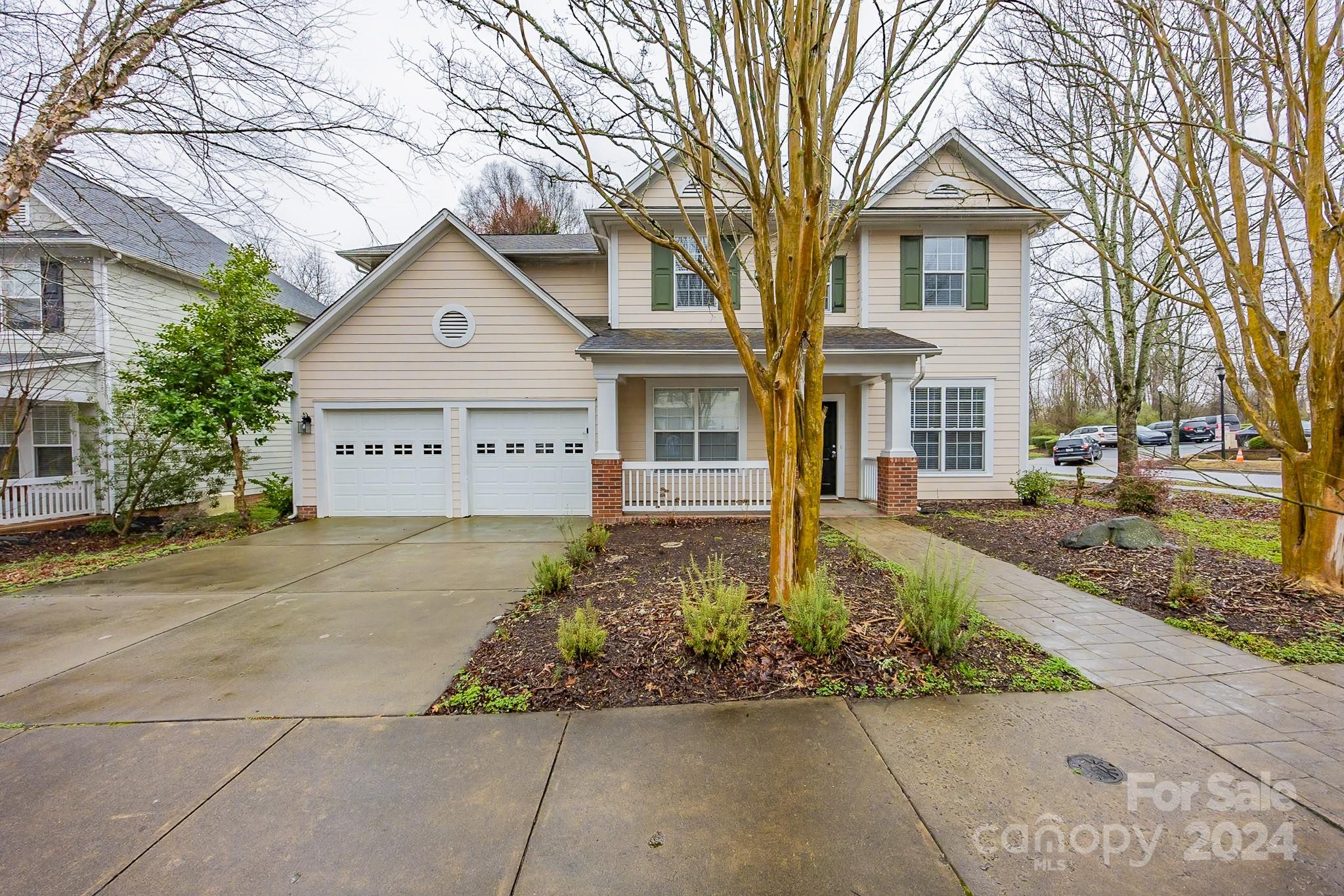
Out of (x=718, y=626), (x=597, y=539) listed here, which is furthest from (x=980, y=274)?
(x=718, y=626)

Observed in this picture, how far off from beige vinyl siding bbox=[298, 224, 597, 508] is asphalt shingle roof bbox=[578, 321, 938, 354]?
2.94 feet

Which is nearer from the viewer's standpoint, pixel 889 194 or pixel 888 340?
pixel 888 340

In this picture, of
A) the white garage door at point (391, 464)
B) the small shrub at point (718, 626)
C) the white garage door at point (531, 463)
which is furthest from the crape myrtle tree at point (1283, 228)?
the white garage door at point (391, 464)

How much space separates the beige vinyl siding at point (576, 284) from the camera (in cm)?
1166

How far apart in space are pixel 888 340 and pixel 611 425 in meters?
5.05

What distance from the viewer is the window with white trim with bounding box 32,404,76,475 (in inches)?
402

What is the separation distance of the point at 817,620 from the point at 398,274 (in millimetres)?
A: 9714

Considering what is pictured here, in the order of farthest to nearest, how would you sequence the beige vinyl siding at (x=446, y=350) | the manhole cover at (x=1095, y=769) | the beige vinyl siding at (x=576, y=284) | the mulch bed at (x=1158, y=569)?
the beige vinyl siding at (x=576, y=284), the beige vinyl siding at (x=446, y=350), the mulch bed at (x=1158, y=569), the manhole cover at (x=1095, y=769)

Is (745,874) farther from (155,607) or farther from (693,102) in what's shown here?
(155,607)

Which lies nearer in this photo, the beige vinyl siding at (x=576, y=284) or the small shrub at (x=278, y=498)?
the small shrub at (x=278, y=498)

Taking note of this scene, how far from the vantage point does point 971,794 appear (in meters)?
2.19

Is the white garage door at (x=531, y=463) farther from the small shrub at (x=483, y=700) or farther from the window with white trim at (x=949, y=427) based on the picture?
the small shrub at (x=483, y=700)

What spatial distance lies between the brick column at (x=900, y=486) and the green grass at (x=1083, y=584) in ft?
12.0

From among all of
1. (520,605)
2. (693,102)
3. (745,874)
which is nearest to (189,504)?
(520,605)
